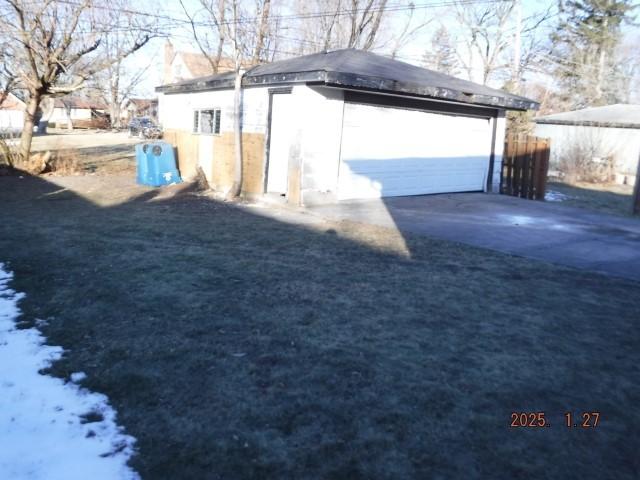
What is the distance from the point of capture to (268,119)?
11586 millimetres

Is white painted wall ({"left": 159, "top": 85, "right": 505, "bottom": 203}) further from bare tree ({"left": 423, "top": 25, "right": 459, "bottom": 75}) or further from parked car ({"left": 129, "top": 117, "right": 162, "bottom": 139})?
bare tree ({"left": 423, "top": 25, "right": 459, "bottom": 75})

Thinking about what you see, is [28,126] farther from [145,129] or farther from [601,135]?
[601,135]

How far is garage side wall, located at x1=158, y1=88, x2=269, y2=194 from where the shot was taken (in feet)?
39.1

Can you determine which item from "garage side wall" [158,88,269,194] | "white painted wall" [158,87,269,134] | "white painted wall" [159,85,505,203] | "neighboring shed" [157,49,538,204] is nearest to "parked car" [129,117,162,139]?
"white painted wall" [158,87,269,134]

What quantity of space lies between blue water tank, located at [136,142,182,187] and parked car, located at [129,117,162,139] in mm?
20138

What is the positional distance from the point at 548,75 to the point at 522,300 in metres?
41.1

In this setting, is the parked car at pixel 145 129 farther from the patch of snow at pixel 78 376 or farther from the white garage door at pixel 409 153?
the patch of snow at pixel 78 376

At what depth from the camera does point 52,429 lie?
298 centimetres

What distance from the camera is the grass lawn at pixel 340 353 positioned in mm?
2873

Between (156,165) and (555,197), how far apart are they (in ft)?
36.6

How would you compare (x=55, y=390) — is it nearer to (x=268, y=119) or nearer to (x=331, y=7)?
(x=268, y=119)

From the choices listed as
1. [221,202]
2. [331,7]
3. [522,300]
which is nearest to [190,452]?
[522,300]

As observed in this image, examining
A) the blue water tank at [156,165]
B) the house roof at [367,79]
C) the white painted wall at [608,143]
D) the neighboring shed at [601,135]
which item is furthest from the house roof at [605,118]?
the blue water tank at [156,165]

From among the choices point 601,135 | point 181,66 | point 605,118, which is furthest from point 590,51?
point 181,66
